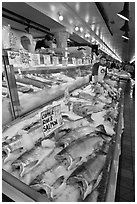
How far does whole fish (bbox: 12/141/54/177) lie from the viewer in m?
0.85

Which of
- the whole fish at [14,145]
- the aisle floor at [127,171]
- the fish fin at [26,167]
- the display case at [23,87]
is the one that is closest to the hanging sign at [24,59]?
the display case at [23,87]

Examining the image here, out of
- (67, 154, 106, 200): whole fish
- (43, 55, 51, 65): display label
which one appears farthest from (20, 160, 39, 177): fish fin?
(43, 55, 51, 65): display label

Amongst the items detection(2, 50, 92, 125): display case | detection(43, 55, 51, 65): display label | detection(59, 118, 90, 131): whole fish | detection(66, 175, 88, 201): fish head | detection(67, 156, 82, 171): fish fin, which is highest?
detection(43, 55, 51, 65): display label

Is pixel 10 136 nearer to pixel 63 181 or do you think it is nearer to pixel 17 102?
pixel 17 102

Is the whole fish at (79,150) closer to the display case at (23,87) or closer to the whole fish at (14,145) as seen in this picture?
the whole fish at (14,145)

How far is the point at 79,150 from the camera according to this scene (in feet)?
3.42

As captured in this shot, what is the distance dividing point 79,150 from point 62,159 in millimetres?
147

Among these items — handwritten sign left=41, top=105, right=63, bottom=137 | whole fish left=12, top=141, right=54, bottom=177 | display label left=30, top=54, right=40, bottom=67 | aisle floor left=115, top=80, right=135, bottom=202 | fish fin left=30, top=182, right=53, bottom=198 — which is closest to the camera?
fish fin left=30, top=182, right=53, bottom=198

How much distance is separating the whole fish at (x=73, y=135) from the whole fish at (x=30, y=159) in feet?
0.36

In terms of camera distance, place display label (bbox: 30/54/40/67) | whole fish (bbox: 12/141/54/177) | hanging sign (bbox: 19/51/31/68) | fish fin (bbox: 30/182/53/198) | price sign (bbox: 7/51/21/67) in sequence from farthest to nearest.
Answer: display label (bbox: 30/54/40/67) → hanging sign (bbox: 19/51/31/68) → price sign (bbox: 7/51/21/67) → whole fish (bbox: 12/141/54/177) → fish fin (bbox: 30/182/53/198)

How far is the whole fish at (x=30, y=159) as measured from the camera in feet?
2.80

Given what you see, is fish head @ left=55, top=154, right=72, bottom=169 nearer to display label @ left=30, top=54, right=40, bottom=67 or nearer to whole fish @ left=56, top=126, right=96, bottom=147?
whole fish @ left=56, top=126, right=96, bottom=147

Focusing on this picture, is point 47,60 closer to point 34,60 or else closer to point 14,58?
point 34,60

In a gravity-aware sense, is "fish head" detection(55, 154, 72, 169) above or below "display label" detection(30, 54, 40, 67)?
below
